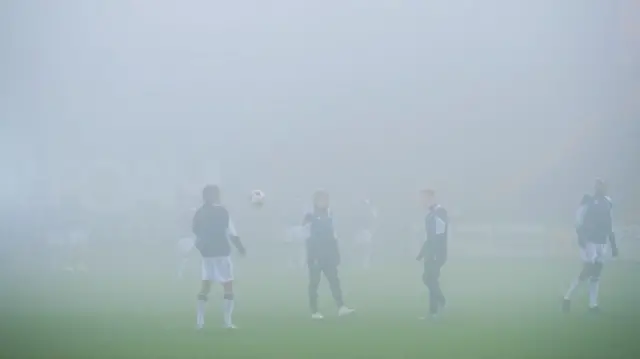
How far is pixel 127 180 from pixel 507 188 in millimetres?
2259

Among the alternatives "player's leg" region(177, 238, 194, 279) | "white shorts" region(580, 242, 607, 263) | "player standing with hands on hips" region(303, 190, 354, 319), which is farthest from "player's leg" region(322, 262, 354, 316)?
"white shorts" region(580, 242, 607, 263)

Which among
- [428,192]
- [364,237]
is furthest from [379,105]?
[364,237]

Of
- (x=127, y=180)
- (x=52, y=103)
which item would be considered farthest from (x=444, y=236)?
(x=52, y=103)

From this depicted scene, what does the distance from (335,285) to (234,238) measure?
648mm

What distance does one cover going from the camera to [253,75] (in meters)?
4.55

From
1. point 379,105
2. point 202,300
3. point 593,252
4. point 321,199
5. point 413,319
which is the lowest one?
point 413,319

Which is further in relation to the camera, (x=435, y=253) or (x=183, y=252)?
(x=183, y=252)

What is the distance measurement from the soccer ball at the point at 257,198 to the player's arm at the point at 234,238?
178mm

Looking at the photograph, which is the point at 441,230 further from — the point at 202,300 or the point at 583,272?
the point at 202,300

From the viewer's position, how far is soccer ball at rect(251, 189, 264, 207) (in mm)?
4449

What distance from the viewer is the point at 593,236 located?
175 inches

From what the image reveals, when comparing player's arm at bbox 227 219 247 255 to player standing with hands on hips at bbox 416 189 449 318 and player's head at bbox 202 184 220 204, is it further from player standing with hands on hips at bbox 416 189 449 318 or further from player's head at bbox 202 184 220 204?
player standing with hands on hips at bbox 416 189 449 318

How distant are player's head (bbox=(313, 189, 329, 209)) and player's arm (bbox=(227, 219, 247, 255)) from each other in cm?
49

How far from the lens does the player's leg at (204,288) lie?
4484 millimetres
